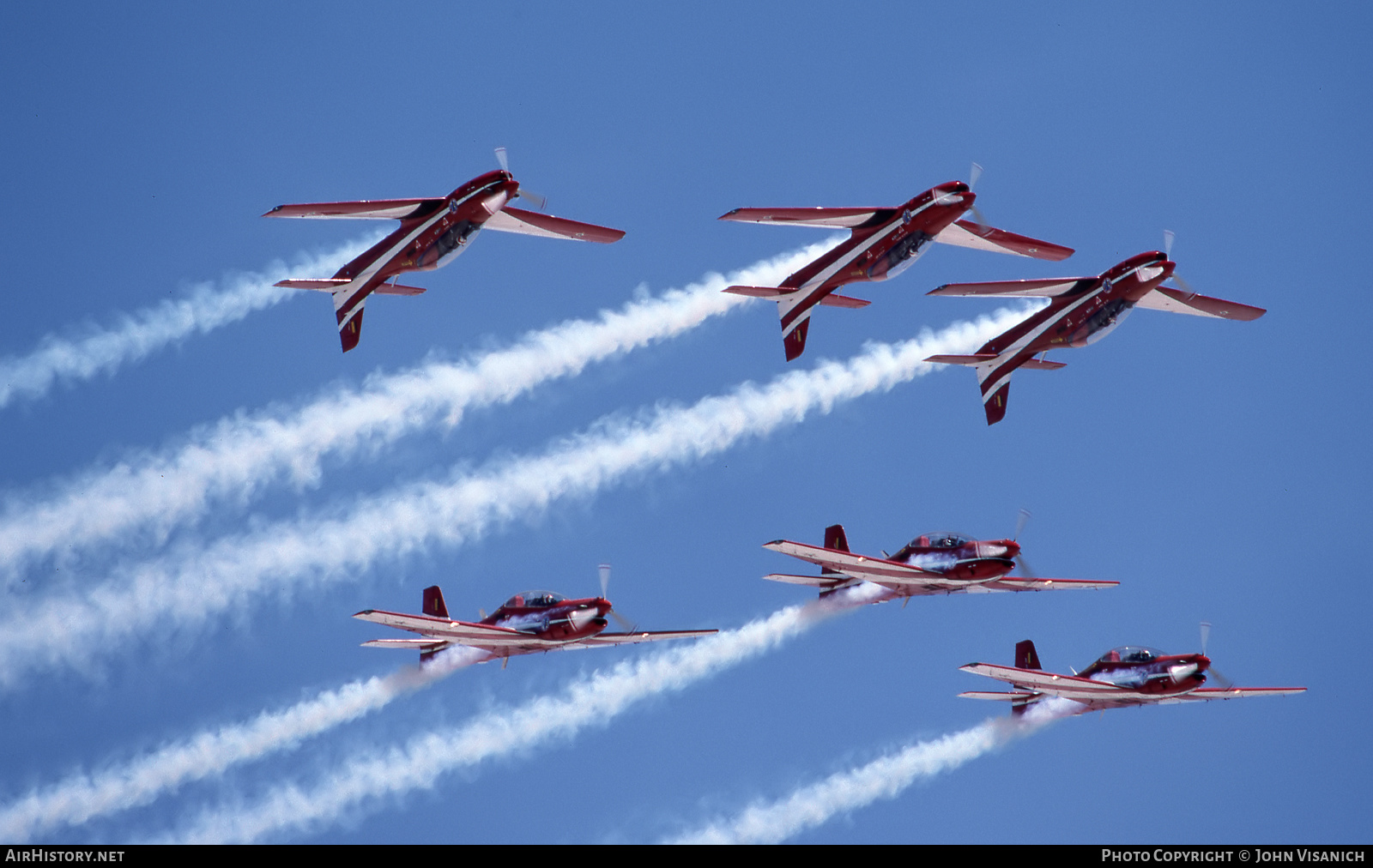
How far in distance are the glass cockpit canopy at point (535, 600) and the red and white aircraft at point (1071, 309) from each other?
14929 millimetres

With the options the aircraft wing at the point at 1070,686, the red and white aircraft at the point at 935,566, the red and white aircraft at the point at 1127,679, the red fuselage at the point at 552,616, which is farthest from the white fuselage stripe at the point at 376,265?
the aircraft wing at the point at 1070,686

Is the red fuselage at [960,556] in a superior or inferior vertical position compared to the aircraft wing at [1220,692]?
superior

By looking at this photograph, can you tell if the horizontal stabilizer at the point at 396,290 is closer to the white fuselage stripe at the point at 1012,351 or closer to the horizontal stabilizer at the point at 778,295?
the horizontal stabilizer at the point at 778,295

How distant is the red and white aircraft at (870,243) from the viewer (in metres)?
58.7

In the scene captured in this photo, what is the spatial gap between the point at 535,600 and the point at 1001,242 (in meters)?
20.7

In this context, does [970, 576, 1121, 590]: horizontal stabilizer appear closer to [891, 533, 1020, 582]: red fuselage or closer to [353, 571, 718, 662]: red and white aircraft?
[891, 533, 1020, 582]: red fuselage

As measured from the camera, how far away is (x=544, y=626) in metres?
56.2

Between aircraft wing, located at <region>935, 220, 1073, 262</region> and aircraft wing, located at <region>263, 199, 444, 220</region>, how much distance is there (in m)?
17.7

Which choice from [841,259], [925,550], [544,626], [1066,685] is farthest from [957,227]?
[544,626]

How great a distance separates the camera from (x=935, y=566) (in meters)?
60.1

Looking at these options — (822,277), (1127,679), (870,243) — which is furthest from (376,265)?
(1127,679)

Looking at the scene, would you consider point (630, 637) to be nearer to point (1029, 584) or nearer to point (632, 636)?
point (632, 636)

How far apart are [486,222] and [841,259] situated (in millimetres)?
11714
